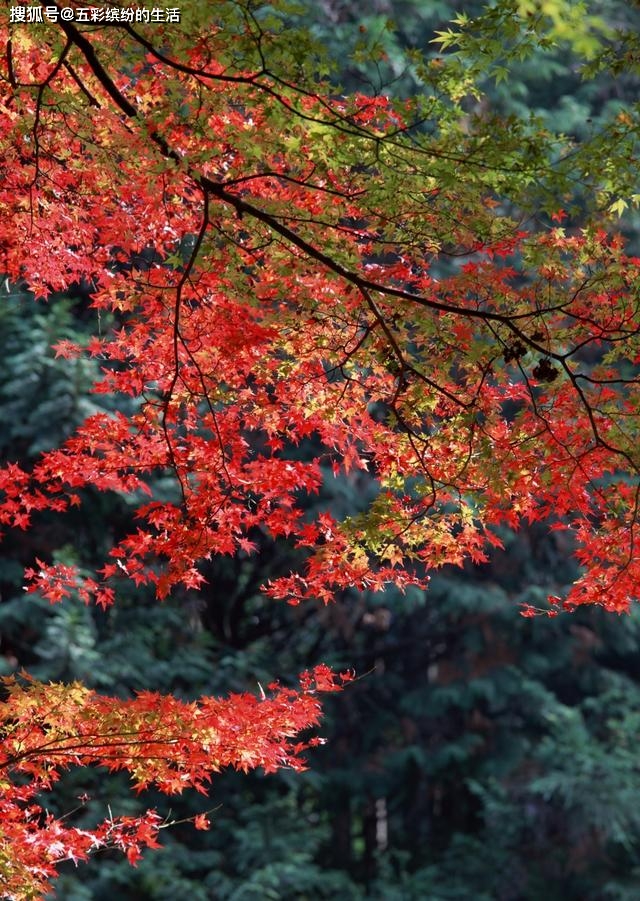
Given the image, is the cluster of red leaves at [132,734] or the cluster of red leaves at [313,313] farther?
the cluster of red leaves at [132,734]

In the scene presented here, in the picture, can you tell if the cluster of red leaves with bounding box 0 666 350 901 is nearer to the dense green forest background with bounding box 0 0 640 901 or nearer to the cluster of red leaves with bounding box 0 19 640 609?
the cluster of red leaves with bounding box 0 19 640 609

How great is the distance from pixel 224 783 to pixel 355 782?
1.23m

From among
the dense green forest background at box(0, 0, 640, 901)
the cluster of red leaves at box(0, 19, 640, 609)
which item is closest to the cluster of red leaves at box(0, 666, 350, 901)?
the cluster of red leaves at box(0, 19, 640, 609)

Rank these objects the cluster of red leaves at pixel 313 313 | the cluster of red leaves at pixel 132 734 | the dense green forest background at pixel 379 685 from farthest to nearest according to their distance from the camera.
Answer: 1. the dense green forest background at pixel 379 685
2. the cluster of red leaves at pixel 132 734
3. the cluster of red leaves at pixel 313 313

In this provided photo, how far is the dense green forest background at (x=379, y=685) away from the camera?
28.4 ft

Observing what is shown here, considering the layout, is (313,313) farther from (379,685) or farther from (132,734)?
(379,685)

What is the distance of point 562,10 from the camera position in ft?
6.30

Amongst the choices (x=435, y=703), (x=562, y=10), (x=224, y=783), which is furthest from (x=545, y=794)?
(x=562, y=10)

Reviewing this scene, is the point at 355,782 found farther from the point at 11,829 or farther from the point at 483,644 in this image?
the point at 11,829

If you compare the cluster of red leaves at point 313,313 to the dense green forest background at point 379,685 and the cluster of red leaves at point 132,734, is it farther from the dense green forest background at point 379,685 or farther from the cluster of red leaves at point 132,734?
the dense green forest background at point 379,685

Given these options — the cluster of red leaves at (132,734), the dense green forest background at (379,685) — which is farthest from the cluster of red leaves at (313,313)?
the dense green forest background at (379,685)

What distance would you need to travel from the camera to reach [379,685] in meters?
10.7

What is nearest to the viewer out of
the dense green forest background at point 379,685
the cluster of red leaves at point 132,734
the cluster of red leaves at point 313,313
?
the cluster of red leaves at point 313,313

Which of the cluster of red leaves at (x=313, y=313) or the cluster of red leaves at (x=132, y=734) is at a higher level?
the cluster of red leaves at (x=313, y=313)
